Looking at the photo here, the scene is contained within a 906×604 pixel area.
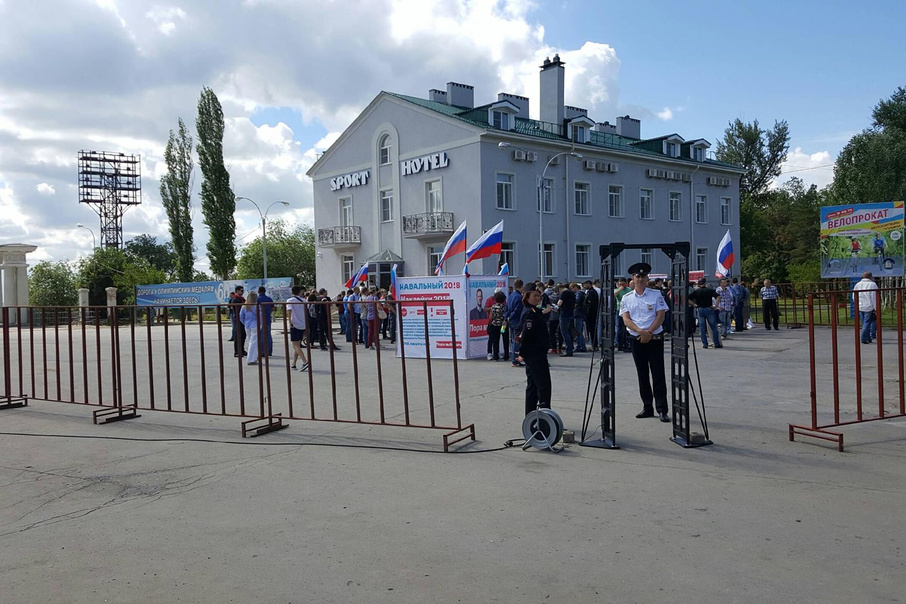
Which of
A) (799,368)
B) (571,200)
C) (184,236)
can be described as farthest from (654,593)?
(184,236)

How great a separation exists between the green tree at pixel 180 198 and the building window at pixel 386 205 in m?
21.3

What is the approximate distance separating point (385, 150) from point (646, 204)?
683 inches

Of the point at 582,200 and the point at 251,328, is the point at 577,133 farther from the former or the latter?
the point at 251,328

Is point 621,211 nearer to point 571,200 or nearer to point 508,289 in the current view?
point 571,200

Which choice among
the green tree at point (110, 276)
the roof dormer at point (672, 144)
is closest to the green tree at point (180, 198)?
the green tree at point (110, 276)

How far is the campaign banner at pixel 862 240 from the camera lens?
84.4ft

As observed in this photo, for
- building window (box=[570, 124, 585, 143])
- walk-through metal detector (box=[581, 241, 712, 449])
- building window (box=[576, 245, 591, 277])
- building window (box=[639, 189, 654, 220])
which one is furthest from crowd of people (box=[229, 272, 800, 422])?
building window (box=[639, 189, 654, 220])

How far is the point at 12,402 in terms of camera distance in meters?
11.5

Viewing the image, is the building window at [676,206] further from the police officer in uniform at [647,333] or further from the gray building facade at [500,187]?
the police officer in uniform at [647,333]

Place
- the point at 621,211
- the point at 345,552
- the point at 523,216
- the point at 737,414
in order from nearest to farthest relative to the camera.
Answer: the point at 345,552 → the point at 737,414 → the point at 523,216 → the point at 621,211

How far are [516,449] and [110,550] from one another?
4.08 metres

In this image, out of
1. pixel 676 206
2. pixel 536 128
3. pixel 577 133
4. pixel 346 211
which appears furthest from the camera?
pixel 676 206

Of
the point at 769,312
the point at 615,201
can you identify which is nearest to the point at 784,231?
the point at 615,201

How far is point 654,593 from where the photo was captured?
156 inches
